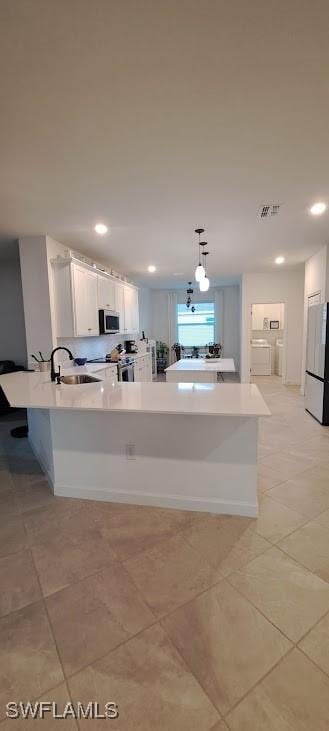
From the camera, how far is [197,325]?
31.1 feet

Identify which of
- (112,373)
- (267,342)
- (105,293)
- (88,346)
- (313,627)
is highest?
(105,293)

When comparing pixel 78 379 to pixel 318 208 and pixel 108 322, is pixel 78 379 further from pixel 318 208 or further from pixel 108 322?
pixel 318 208

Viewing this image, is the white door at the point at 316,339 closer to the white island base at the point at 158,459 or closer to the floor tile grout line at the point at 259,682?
the white island base at the point at 158,459

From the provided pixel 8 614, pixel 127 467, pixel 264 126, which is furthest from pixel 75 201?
pixel 8 614

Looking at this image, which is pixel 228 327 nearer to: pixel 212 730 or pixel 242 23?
pixel 242 23

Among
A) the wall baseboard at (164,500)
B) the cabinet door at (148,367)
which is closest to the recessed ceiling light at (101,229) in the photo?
the wall baseboard at (164,500)

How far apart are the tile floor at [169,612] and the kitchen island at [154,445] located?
0.14m

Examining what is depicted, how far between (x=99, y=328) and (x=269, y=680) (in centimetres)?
447

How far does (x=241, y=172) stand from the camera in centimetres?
250

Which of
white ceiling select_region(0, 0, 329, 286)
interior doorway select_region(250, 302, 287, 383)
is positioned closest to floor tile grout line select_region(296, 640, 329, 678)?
white ceiling select_region(0, 0, 329, 286)

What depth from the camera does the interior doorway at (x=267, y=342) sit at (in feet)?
29.3

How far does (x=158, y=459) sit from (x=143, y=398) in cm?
49

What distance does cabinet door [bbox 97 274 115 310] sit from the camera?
500 centimetres

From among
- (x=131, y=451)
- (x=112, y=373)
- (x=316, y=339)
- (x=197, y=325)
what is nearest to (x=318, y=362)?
(x=316, y=339)
